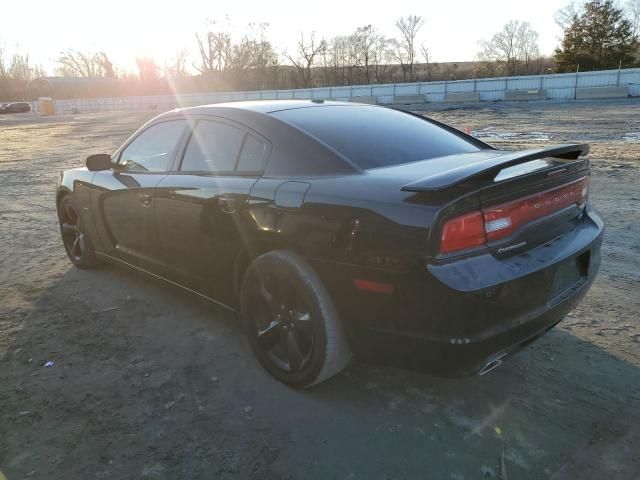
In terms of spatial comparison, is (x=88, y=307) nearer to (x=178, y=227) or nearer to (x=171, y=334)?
(x=171, y=334)

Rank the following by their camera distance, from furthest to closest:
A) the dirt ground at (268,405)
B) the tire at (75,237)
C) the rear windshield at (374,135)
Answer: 1. the tire at (75,237)
2. the rear windshield at (374,135)
3. the dirt ground at (268,405)

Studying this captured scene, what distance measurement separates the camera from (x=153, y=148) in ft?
13.2

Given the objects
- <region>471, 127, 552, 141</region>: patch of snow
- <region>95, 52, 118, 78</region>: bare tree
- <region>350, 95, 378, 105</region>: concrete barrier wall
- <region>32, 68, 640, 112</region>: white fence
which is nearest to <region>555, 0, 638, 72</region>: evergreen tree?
<region>32, 68, 640, 112</region>: white fence

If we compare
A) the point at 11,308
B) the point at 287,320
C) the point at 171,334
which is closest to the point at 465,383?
the point at 287,320

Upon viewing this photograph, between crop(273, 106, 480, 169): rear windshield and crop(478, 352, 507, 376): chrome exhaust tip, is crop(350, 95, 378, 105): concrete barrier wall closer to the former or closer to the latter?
crop(273, 106, 480, 169): rear windshield

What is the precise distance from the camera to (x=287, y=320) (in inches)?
110

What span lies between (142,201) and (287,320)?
1.61 meters

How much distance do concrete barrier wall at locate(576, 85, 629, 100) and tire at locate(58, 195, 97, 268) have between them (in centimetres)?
2962

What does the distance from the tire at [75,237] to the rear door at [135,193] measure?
41 centimetres

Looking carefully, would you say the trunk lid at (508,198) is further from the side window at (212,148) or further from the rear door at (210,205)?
the side window at (212,148)

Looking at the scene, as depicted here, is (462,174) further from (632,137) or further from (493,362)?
(632,137)

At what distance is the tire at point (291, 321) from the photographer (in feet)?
8.41

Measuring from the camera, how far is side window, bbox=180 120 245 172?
3.22 metres

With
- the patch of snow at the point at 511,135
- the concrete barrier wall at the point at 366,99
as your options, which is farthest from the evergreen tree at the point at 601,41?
the patch of snow at the point at 511,135
